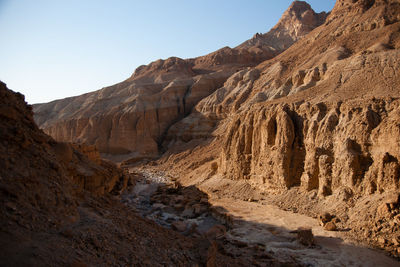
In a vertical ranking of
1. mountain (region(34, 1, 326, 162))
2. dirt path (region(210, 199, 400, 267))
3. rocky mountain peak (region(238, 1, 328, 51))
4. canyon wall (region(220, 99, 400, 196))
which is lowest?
dirt path (region(210, 199, 400, 267))

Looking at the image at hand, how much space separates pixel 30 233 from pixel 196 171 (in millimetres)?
23838

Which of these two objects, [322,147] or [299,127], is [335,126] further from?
[299,127]

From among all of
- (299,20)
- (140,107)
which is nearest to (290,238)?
(140,107)

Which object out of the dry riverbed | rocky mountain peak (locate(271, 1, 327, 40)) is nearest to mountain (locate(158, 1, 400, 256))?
the dry riverbed

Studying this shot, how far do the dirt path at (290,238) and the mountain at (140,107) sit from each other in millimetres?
27972

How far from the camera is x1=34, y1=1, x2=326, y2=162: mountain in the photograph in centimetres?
4391

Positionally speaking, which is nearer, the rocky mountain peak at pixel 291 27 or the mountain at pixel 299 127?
the mountain at pixel 299 127

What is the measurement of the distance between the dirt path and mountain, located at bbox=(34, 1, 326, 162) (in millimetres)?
27972

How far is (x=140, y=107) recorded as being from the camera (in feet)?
153

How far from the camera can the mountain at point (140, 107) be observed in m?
43.9

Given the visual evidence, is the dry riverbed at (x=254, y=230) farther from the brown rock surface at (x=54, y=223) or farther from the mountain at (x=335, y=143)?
the brown rock surface at (x=54, y=223)

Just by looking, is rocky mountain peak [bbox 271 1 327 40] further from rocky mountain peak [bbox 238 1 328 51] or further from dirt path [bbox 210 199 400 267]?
dirt path [bbox 210 199 400 267]

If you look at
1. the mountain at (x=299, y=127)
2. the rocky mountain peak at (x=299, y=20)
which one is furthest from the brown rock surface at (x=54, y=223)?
the rocky mountain peak at (x=299, y=20)

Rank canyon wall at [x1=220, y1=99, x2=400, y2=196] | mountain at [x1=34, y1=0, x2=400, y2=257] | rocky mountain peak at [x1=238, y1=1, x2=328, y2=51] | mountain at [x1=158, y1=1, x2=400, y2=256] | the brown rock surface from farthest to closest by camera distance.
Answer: rocky mountain peak at [x1=238, y1=1, x2=328, y2=51] < mountain at [x1=34, y1=0, x2=400, y2=257] < canyon wall at [x1=220, y1=99, x2=400, y2=196] < mountain at [x1=158, y1=1, x2=400, y2=256] < the brown rock surface
